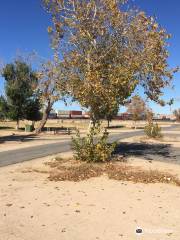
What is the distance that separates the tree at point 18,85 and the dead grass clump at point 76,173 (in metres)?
38.1

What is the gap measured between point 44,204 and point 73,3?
443 inches

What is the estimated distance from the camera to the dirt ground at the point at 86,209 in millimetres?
7996

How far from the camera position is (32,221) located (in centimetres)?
874

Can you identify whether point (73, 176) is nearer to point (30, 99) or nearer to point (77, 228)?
point (77, 228)

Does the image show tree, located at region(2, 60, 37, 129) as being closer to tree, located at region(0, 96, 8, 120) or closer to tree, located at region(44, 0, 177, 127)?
tree, located at region(0, 96, 8, 120)

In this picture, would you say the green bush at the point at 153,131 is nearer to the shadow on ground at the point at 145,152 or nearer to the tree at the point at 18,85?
the shadow on ground at the point at 145,152

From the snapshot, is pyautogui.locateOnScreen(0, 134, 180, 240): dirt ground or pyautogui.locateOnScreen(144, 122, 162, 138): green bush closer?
pyautogui.locateOnScreen(0, 134, 180, 240): dirt ground

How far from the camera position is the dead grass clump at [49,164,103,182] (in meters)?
14.2

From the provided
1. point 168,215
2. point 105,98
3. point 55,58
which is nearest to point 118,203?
point 168,215

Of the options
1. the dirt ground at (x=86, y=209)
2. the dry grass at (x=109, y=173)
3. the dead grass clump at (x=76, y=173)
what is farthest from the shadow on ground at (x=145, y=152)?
the dirt ground at (x=86, y=209)

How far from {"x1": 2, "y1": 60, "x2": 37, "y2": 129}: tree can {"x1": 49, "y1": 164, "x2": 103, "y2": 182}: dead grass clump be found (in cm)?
3813

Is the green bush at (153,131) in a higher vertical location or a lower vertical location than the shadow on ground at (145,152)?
higher

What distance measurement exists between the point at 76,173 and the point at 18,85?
132 feet

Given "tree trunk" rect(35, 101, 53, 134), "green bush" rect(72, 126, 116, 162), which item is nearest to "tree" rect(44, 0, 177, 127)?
"green bush" rect(72, 126, 116, 162)
